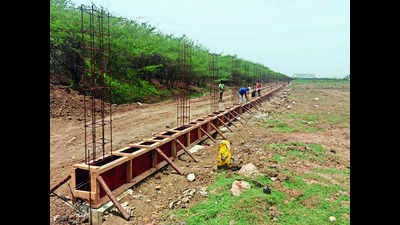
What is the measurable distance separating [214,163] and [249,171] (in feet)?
3.88

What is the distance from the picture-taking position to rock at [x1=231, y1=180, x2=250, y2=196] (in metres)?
4.74

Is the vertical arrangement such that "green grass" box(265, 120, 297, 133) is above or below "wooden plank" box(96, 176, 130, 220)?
above

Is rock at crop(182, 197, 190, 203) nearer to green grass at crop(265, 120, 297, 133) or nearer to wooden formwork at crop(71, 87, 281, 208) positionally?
wooden formwork at crop(71, 87, 281, 208)

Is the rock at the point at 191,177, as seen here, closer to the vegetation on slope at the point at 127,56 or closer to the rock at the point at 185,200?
the rock at the point at 185,200

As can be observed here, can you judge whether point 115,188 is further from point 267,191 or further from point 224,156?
point 267,191

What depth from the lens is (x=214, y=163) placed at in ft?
22.0

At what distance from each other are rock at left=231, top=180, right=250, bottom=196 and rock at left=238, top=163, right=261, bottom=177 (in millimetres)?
611

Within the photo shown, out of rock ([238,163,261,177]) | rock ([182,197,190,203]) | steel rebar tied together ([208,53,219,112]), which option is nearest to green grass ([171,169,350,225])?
rock ([182,197,190,203])

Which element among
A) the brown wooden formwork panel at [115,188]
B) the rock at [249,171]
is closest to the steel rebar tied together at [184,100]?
the brown wooden formwork panel at [115,188]

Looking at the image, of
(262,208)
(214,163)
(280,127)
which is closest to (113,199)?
(262,208)

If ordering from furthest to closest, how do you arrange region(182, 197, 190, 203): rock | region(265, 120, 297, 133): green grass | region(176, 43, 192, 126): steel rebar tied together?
region(265, 120, 297, 133): green grass
region(176, 43, 192, 126): steel rebar tied together
region(182, 197, 190, 203): rock

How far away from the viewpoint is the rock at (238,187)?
187 inches
